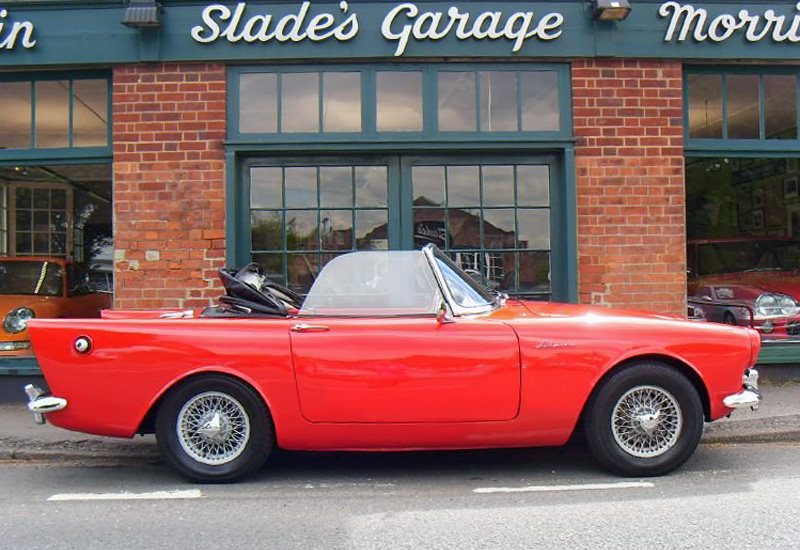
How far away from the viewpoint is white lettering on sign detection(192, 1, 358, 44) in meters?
7.04

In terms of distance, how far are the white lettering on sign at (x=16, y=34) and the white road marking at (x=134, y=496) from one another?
16.5 ft

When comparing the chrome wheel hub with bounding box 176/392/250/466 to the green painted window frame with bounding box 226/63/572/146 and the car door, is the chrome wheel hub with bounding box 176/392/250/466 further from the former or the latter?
the green painted window frame with bounding box 226/63/572/146

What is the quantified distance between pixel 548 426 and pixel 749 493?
122 centimetres

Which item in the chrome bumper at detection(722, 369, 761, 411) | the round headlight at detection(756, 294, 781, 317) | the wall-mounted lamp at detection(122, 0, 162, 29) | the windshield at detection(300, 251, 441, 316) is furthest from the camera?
the round headlight at detection(756, 294, 781, 317)

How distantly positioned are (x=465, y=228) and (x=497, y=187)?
1.86ft

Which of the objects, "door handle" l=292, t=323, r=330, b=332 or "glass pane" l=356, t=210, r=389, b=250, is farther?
"glass pane" l=356, t=210, r=389, b=250

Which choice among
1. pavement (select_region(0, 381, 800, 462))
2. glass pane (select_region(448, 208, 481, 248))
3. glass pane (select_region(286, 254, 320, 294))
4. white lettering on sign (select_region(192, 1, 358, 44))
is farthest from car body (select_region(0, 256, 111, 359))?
glass pane (select_region(448, 208, 481, 248))

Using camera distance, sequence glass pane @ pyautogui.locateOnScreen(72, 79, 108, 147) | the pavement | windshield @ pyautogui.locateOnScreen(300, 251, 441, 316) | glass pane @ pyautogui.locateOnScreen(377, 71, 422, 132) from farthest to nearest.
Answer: glass pane @ pyautogui.locateOnScreen(72, 79, 108, 147) < glass pane @ pyautogui.locateOnScreen(377, 71, 422, 132) < the pavement < windshield @ pyautogui.locateOnScreen(300, 251, 441, 316)

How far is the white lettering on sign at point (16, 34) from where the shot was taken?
7.07m

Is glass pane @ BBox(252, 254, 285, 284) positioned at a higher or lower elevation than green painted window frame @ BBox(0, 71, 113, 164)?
lower

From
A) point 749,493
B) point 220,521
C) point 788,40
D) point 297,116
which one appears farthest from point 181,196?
point 788,40

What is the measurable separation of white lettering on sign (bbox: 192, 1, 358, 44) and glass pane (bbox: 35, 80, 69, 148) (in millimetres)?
1657

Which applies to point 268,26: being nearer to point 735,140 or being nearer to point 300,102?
point 300,102

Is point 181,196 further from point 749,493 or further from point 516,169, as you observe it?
point 749,493
